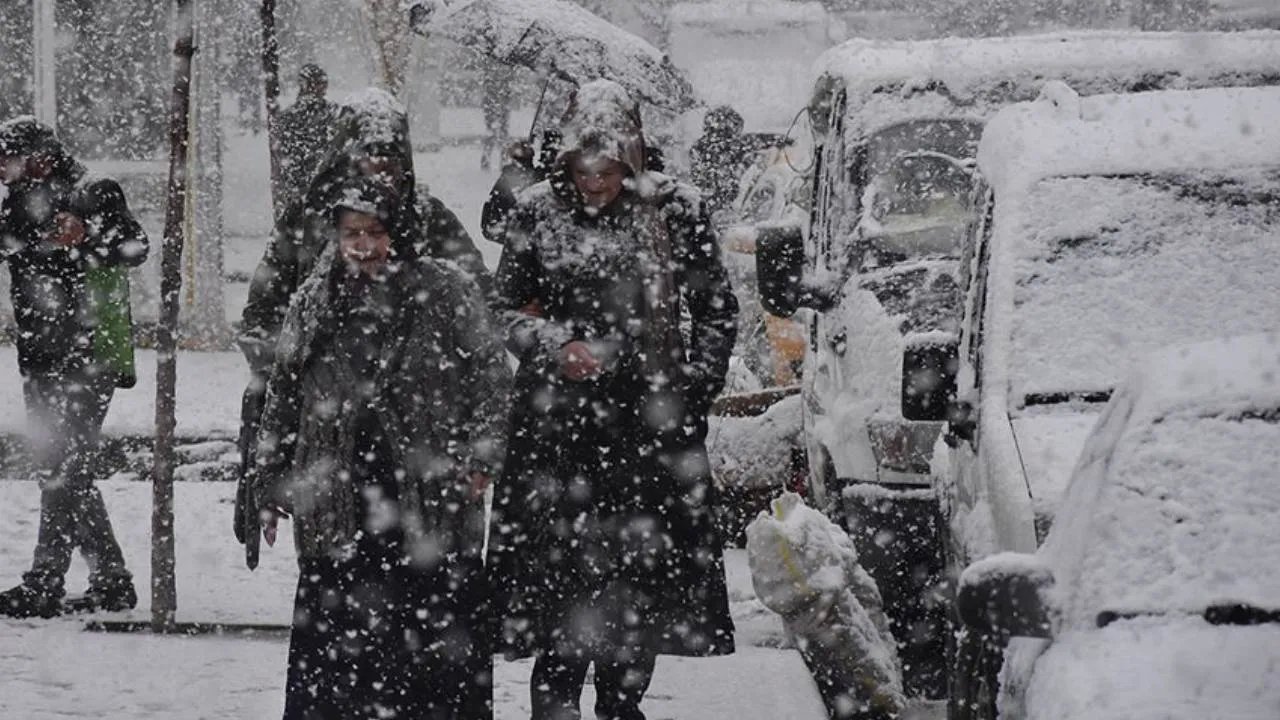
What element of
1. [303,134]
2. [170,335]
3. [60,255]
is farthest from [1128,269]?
[303,134]

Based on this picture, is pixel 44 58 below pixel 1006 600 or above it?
above

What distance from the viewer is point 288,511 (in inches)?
218


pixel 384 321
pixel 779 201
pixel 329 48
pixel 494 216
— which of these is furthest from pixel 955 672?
pixel 329 48

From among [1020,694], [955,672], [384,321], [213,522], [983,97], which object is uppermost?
[983,97]

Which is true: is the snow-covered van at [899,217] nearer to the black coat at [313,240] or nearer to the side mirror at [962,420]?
the black coat at [313,240]

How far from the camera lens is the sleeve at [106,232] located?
295 inches

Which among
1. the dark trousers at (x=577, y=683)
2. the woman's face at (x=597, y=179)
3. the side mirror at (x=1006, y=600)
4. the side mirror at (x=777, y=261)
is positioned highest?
the woman's face at (x=597, y=179)

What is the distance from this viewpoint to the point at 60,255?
756cm

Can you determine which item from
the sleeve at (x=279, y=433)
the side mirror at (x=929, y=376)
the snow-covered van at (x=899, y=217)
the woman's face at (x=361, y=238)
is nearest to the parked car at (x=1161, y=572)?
the side mirror at (x=929, y=376)

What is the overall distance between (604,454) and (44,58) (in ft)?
35.8

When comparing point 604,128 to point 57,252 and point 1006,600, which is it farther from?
point 57,252

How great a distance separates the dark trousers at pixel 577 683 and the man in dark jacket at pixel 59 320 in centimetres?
254

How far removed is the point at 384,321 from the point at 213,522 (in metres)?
4.49

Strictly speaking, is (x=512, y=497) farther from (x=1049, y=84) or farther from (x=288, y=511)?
(x=1049, y=84)
